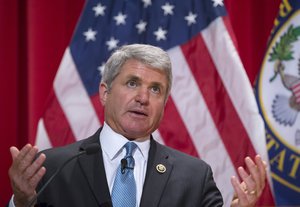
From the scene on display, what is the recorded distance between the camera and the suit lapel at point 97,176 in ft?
5.25

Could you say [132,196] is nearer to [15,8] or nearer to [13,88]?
[13,88]

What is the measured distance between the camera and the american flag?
2508 mm

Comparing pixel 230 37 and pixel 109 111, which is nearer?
pixel 109 111

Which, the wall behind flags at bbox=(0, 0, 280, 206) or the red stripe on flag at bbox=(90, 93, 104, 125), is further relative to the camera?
the wall behind flags at bbox=(0, 0, 280, 206)

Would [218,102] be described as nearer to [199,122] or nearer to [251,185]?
[199,122]

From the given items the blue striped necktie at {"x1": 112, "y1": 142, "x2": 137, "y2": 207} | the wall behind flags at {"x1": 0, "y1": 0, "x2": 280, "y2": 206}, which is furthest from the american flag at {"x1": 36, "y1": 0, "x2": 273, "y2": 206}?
the blue striped necktie at {"x1": 112, "y1": 142, "x2": 137, "y2": 207}

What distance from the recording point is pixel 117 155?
174 cm

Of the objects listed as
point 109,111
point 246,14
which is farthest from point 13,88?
point 246,14

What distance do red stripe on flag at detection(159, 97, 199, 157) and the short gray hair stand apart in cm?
73

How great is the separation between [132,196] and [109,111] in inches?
13.8

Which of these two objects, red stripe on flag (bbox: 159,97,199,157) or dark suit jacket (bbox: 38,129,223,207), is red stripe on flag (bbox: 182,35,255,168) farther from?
dark suit jacket (bbox: 38,129,223,207)

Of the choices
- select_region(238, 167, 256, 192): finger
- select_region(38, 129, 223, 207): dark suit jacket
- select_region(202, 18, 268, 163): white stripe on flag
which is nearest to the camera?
select_region(238, 167, 256, 192): finger

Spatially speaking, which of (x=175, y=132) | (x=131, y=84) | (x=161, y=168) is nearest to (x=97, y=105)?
(x=175, y=132)

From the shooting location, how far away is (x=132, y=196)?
1.63 meters
